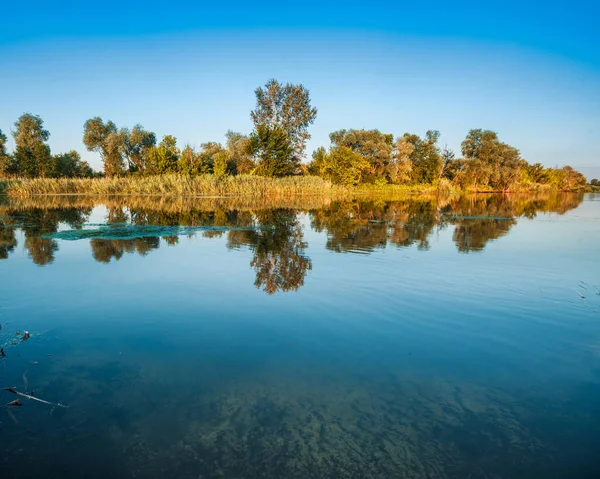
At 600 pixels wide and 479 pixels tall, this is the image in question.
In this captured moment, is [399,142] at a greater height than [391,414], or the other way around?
[399,142]

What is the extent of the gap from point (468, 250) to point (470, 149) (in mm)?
68613

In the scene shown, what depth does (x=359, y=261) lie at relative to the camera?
10.4m

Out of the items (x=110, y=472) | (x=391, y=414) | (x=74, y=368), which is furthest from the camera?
(x=74, y=368)

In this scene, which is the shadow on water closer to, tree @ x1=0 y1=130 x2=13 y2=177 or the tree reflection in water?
the tree reflection in water

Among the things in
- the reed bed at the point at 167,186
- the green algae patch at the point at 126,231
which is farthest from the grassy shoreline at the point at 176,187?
the green algae patch at the point at 126,231

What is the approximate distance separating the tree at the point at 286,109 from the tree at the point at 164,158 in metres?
14.4

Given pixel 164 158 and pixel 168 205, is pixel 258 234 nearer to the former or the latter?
pixel 168 205

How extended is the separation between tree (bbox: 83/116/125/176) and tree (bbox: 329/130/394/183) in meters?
42.1

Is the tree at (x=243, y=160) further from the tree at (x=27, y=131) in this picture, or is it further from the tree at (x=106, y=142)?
the tree at (x=27, y=131)

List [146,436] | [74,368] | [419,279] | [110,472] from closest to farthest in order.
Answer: [110,472]
[146,436]
[74,368]
[419,279]

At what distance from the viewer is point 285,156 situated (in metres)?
54.0

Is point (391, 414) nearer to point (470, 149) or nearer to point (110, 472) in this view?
point (110, 472)

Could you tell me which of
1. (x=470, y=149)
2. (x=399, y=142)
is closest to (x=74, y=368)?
(x=399, y=142)

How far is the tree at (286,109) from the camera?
200ft
